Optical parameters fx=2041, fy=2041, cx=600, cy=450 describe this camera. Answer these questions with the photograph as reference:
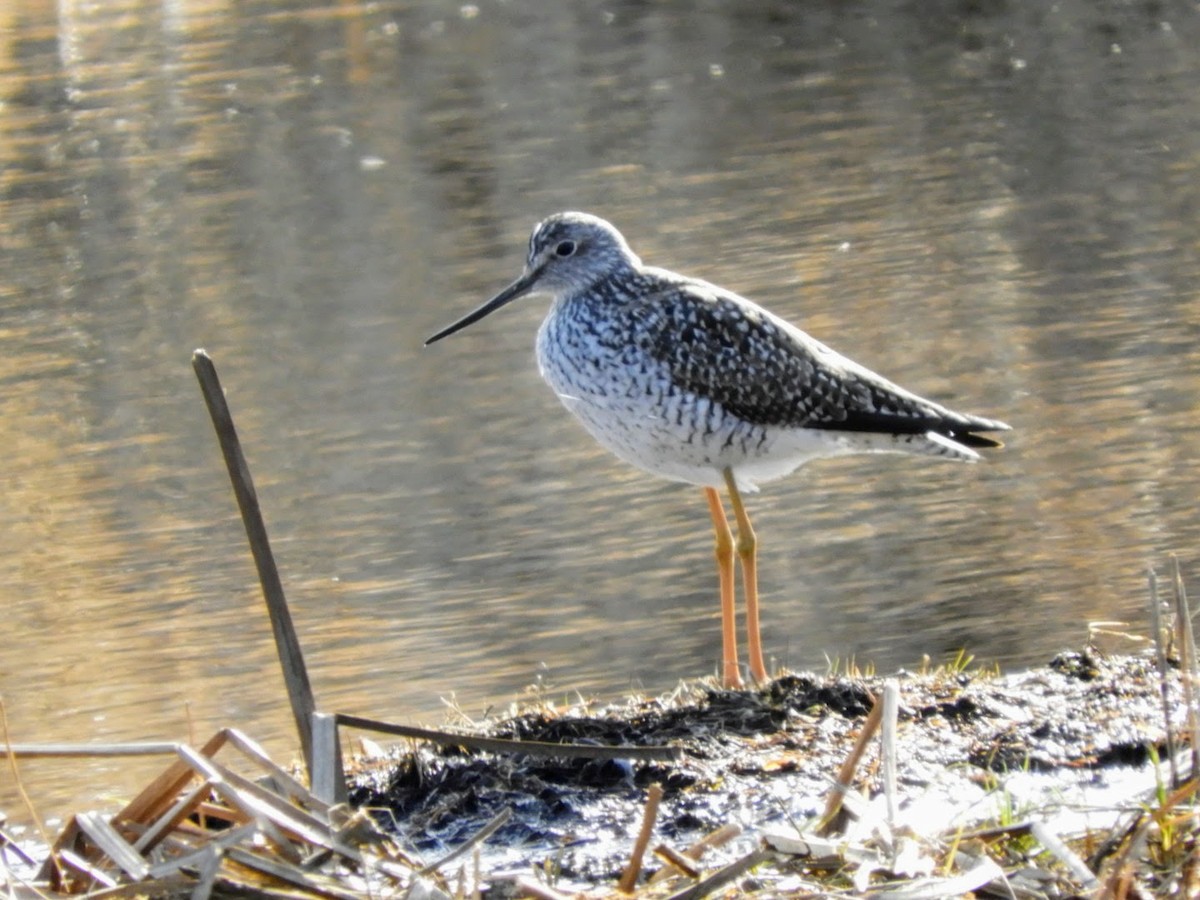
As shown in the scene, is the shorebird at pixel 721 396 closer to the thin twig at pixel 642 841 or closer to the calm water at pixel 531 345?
the calm water at pixel 531 345

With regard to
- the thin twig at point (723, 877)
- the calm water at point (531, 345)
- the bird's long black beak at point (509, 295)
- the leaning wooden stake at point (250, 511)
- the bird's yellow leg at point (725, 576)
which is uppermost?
the leaning wooden stake at point (250, 511)

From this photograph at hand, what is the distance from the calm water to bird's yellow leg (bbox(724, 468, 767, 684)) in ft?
1.40

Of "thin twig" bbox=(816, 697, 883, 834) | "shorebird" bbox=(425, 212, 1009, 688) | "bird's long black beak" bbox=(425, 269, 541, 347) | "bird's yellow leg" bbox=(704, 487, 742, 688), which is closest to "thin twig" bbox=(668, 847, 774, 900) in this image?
"thin twig" bbox=(816, 697, 883, 834)

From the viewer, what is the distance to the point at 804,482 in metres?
8.48

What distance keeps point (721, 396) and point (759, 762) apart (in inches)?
55.5

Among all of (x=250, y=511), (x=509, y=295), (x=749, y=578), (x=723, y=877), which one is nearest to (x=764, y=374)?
(x=749, y=578)

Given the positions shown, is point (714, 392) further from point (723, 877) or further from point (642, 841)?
point (723, 877)

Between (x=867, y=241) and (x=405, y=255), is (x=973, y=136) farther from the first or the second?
(x=405, y=255)

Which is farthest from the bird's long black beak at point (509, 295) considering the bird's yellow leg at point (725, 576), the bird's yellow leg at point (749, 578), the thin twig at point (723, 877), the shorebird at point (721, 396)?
the thin twig at point (723, 877)

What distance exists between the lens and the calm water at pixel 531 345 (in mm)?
6922

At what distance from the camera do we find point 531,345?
11.0 meters

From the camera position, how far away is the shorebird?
19.5ft

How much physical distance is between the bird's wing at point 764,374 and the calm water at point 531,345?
0.86m

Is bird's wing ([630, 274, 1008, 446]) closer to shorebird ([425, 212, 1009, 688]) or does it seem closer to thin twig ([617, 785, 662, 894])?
shorebird ([425, 212, 1009, 688])
